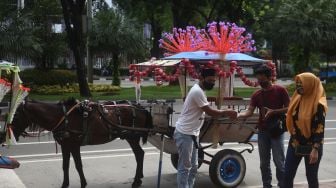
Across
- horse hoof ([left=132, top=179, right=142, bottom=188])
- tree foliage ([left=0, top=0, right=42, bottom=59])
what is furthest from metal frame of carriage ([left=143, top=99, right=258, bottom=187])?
tree foliage ([left=0, top=0, right=42, bottom=59])

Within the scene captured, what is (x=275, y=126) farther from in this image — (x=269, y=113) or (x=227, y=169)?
(x=227, y=169)

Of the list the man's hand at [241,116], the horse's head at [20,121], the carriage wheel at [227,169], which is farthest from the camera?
the carriage wheel at [227,169]

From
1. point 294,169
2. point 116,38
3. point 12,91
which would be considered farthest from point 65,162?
point 116,38

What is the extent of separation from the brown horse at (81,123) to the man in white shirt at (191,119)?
1621 mm

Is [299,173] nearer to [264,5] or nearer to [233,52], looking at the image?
[233,52]

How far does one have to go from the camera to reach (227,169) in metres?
8.06

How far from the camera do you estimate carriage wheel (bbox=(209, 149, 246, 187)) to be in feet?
25.9

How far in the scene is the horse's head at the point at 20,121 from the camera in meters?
7.23

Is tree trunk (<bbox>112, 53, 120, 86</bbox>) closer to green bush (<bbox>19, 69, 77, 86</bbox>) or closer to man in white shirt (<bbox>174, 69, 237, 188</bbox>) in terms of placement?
green bush (<bbox>19, 69, 77, 86</bbox>)

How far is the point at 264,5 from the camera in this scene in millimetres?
30234

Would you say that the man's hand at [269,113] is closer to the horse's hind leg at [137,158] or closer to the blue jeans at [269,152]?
the blue jeans at [269,152]

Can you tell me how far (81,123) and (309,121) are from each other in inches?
130

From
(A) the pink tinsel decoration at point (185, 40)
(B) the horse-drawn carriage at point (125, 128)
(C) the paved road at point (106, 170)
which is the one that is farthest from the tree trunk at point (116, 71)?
(B) the horse-drawn carriage at point (125, 128)

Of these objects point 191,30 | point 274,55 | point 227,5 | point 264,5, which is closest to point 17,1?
point 227,5
